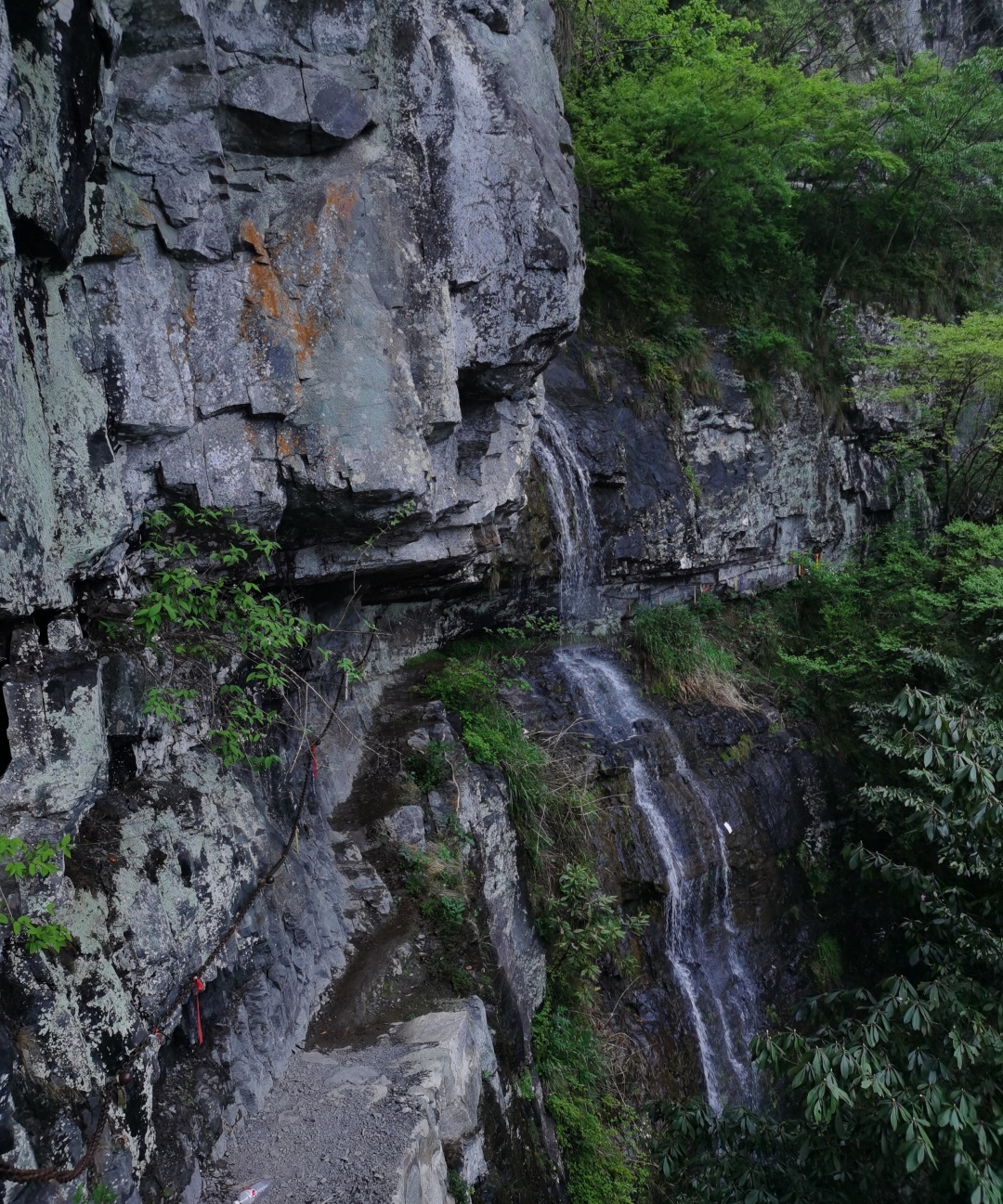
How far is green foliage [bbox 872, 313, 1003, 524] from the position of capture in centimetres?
1081

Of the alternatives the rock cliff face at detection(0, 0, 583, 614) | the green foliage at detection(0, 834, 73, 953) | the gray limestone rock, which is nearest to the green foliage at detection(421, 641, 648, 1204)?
the gray limestone rock

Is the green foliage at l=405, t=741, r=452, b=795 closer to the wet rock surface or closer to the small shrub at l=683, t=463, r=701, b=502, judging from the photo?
the wet rock surface

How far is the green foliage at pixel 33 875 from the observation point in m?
3.17

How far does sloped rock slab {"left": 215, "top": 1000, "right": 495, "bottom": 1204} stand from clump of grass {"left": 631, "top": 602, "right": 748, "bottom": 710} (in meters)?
5.43

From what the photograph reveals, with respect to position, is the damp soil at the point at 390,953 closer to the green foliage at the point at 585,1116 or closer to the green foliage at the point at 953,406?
the green foliage at the point at 585,1116

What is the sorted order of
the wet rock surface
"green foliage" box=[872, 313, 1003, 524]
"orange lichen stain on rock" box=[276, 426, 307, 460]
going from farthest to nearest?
"green foliage" box=[872, 313, 1003, 524]
the wet rock surface
"orange lichen stain on rock" box=[276, 426, 307, 460]

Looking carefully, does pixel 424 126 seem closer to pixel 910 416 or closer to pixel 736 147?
pixel 736 147

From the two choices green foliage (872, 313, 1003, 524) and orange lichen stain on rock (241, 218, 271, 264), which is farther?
green foliage (872, 313, 1003, 524)

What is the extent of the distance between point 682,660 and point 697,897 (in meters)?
2.83

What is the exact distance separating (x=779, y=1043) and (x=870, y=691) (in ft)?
20.8

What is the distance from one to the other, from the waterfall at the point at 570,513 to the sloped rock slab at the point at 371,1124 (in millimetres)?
5555

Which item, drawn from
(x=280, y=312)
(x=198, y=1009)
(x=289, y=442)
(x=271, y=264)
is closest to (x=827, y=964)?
(x=198, y=1009)

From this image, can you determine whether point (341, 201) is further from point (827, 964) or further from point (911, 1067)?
point (827, 964)

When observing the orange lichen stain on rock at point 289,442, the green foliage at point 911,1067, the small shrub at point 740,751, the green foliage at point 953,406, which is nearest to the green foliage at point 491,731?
the small shrub at point 740,751
